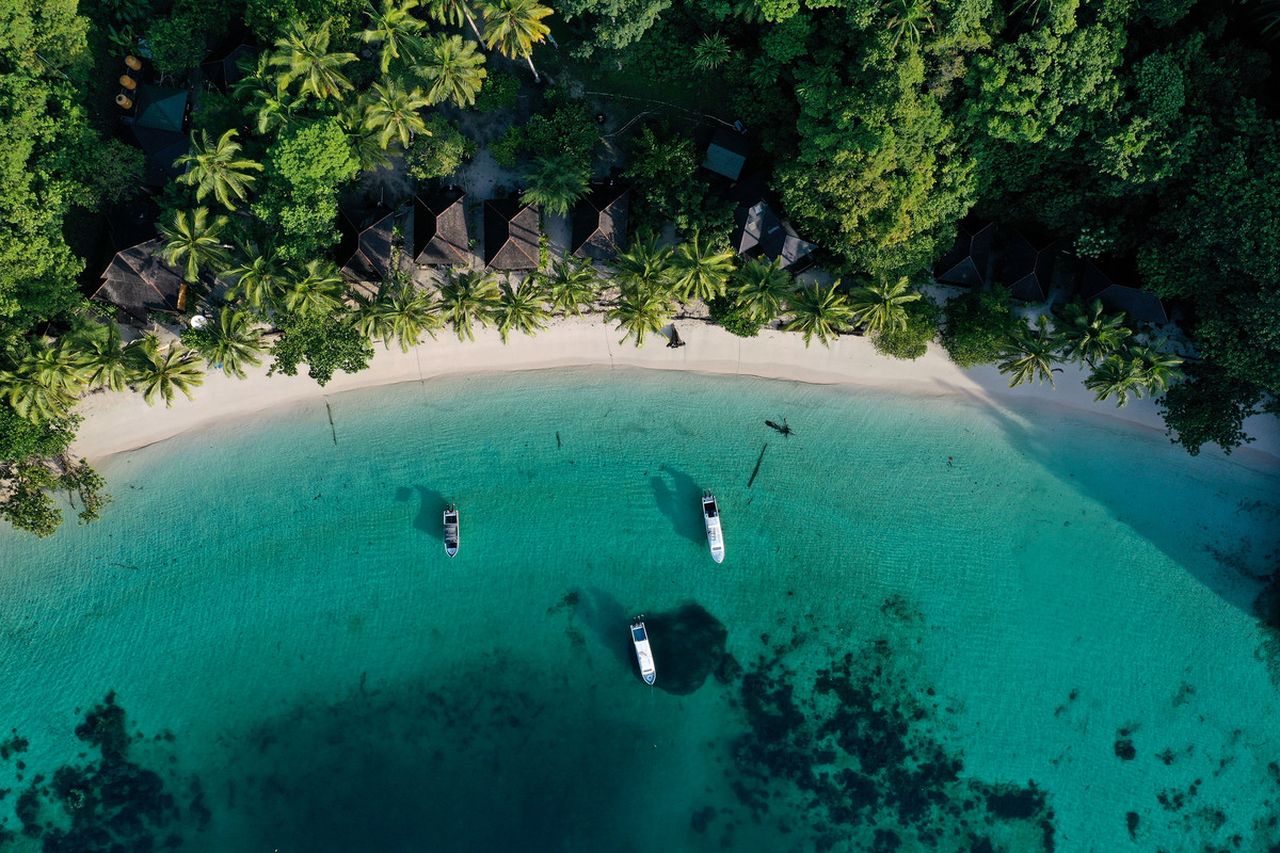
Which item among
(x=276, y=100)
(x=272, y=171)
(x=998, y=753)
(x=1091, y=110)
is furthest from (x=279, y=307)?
(x=998, y=753)

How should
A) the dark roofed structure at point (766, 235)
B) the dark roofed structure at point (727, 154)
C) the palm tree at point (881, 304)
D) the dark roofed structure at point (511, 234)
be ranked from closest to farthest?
the palm tree at point (881, 304), the dark roofed structure at point (766, 235), the dark roofed structure at point (727, 154), the dark roofed structure at point (511, 234)

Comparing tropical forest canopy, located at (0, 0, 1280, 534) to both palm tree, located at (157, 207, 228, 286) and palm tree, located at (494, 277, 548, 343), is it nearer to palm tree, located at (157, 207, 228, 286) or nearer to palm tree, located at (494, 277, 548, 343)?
palm tree, located at (157, 207, 228, 286)

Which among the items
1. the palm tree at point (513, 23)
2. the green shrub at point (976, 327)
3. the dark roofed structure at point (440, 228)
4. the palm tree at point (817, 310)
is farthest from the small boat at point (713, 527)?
the palm tree at point (513, 23)

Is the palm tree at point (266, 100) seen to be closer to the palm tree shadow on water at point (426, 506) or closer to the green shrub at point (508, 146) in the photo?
the green shrub at point (508, 146)

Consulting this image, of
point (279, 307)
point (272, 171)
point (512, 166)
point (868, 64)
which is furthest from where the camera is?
point (512, 166)

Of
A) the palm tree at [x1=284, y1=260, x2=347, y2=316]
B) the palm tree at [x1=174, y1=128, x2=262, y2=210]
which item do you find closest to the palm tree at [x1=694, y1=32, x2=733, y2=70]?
the palm tree at [x1=284, y1=260, x2=347, y2=316]

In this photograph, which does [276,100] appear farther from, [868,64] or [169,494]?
[868,64]
